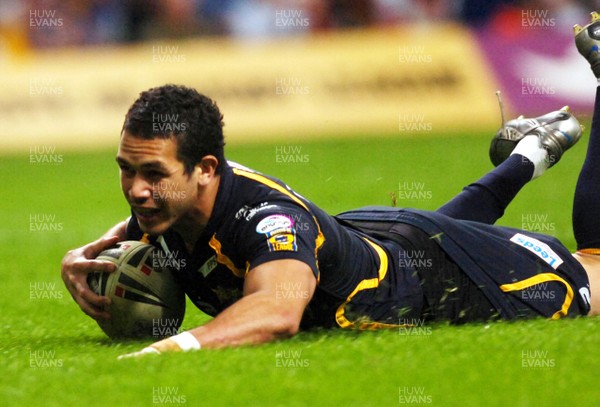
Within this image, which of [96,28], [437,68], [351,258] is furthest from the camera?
[96,28]

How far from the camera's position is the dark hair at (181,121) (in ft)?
16.8

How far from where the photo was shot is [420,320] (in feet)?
18.8

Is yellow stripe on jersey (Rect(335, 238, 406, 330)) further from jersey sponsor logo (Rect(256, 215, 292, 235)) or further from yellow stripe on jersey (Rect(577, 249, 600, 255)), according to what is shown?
yellow stripe on jersey (Rect(577, 249, 600, 255))

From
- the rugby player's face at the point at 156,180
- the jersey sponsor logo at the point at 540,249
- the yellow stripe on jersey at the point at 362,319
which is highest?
the rugby player's face at the point at 156,180

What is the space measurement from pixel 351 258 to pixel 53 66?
1503cm

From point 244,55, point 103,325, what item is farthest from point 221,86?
point 103,325

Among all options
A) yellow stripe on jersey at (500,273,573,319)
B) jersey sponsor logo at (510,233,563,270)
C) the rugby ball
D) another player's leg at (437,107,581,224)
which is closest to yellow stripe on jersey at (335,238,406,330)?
yellow stripe on jersey at (500,273,573,319)

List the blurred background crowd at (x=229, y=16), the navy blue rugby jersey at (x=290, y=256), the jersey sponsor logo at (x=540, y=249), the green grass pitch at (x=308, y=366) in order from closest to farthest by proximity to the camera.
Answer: the green grass pitch at (x=308, y=366), the navy blue rugby jersey at (x=290, y=256), the jersey sponsor logo at (x=540, y=249), the blurred background crowd at (x=229, y=16)

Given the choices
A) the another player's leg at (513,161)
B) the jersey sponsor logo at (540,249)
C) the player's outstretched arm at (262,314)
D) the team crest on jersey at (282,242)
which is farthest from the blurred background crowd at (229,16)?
the player's outstretched arm at (262,314)

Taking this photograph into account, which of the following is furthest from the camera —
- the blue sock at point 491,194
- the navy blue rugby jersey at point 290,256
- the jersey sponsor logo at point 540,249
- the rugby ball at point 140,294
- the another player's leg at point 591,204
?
the blue sock at point 491,194

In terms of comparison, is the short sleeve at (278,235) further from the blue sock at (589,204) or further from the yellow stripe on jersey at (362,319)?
the blue sock at (589,204)

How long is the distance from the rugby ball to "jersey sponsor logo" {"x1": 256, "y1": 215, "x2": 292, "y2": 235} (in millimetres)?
818

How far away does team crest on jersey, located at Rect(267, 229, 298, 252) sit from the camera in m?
4.97

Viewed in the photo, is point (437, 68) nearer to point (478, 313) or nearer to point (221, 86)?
point (221, 86)
